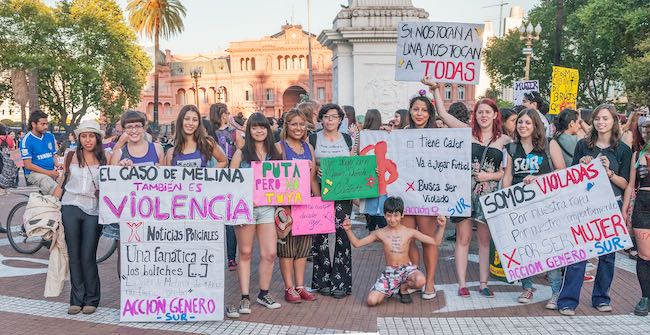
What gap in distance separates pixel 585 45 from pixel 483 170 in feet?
126

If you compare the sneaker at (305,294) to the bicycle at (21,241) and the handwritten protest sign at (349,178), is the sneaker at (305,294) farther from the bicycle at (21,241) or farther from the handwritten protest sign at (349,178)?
the bicycle at (21,241)

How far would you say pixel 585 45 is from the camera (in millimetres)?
41750

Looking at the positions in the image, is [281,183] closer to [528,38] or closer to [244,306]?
[244,306]

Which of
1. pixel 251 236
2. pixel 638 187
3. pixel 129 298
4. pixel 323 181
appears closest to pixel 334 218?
pixel 323 181

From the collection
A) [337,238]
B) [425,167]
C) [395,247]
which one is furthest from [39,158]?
[425,167]

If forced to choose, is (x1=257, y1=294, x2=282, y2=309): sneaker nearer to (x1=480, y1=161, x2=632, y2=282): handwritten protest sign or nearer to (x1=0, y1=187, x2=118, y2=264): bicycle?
(x1=480, y1=161, x2=632, y2=282): handwritten protest sign

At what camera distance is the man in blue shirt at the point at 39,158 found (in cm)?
959

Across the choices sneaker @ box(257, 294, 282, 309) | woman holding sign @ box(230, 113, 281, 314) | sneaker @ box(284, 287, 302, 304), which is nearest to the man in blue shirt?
woman holding sign @ box(230, 113, 281, 314)

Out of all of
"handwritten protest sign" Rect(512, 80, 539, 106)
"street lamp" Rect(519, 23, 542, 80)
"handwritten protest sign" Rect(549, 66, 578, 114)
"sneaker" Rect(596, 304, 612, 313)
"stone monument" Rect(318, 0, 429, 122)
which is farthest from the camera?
"street lamp" Rect(519, 23, 542, 80)

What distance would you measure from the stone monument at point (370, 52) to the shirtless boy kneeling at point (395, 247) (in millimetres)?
7988

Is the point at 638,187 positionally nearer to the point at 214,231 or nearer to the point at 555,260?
the point at 555,260

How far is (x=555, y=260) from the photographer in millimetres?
6805

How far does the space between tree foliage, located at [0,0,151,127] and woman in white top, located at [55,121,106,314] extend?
148ft

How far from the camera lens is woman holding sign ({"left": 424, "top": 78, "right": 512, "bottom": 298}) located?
7.09 m
